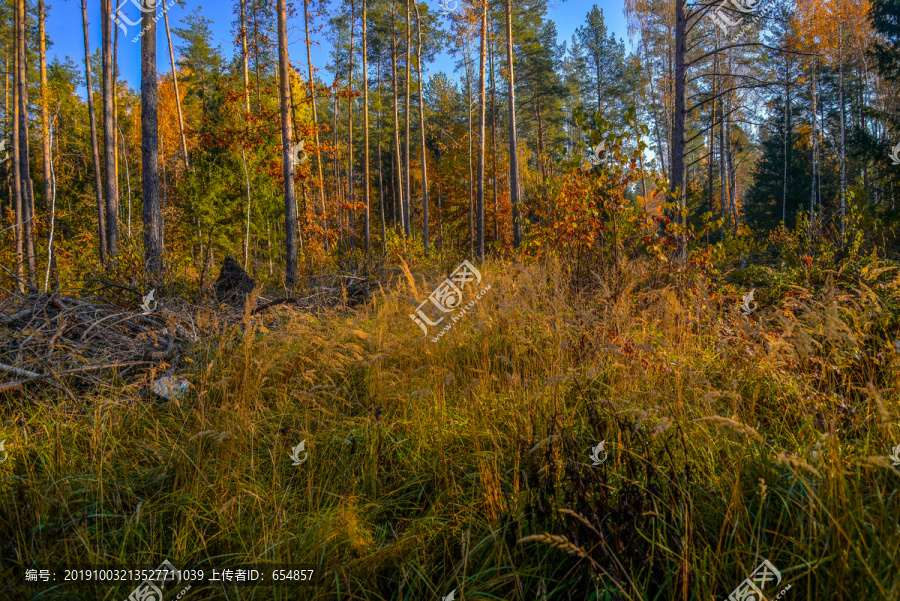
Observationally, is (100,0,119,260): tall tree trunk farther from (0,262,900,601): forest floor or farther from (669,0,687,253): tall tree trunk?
(669,0,687,253): tall tree trunk

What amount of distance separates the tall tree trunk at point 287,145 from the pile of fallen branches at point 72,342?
4.02 m

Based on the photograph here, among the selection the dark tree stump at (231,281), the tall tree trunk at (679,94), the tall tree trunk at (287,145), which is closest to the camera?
the tall tree trunk at (679,94)

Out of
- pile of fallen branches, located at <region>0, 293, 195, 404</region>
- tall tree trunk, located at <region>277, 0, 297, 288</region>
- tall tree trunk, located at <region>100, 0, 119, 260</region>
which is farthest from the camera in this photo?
tall tree trunk, located at <region>100, 0, 119, 260</region>

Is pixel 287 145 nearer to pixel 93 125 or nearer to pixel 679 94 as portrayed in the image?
pixel 679 94

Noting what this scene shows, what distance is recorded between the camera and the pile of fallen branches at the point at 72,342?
2.79m

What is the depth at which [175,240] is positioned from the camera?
58.5 ft

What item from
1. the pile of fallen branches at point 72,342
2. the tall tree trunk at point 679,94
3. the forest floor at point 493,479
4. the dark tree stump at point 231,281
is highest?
the tall tree trunk at point 679,94

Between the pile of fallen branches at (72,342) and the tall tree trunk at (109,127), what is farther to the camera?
the tall tree trunk at (109,127)

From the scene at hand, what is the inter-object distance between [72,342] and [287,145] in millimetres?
5876

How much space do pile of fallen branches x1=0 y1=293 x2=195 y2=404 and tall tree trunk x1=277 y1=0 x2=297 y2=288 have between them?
402 cm

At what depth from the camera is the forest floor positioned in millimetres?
1245

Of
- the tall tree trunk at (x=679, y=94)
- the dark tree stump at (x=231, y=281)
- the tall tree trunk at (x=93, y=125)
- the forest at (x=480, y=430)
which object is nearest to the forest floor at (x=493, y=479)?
the forest at (x=480, y=430)

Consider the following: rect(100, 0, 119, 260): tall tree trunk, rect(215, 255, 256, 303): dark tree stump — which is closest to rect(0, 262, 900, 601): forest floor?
rect(215, 255, 256, 303): dark tree stump

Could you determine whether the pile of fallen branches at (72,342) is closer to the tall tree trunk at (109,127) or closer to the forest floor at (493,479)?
the forest floor at (493,479)
